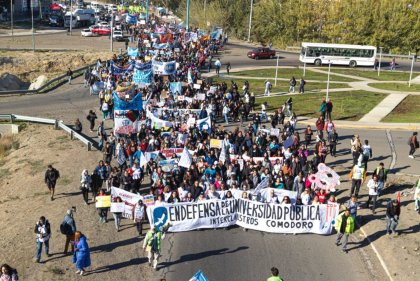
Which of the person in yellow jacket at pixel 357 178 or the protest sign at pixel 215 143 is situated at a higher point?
the protest sign at pixel 215 143

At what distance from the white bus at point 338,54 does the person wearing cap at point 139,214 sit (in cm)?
4392

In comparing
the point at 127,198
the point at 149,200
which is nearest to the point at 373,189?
the point at 149,200

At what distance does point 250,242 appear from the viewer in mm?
17859

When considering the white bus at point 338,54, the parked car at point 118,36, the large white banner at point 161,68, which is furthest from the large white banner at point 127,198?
the parked car at point 118,36

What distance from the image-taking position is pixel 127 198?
1880cm

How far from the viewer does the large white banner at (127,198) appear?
18.7 meters

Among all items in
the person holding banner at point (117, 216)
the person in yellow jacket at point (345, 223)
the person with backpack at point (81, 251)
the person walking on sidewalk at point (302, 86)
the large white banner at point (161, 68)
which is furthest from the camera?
the person walking on sidewalk at point (302, 86)

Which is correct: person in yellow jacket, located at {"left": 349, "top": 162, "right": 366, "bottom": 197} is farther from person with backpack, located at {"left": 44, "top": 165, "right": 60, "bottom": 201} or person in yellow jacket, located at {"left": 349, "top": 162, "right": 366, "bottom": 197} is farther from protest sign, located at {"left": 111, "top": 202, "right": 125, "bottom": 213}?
person with backpack, located at {"left": 44, "top": 165, "right": 60, "bottom": 201}

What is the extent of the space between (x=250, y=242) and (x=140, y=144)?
8148 millimetres

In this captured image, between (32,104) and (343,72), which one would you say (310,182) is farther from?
(343,72)

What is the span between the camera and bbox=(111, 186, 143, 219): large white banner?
18672 millimetres

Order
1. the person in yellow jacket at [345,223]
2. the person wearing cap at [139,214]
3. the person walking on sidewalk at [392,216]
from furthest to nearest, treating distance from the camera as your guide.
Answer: the person walking on sidewalk at [392,216]
the person wearing cap at [139,214]
the person in yellow jacket at [345,223]

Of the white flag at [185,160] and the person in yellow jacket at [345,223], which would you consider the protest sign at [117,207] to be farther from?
the person in yellow jacket at [345,223]

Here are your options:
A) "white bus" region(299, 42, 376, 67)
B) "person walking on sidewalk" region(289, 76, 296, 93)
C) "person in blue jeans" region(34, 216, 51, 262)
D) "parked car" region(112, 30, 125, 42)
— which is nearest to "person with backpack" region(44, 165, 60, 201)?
"person in blue jeans" region(34, 216, 51, 262)
